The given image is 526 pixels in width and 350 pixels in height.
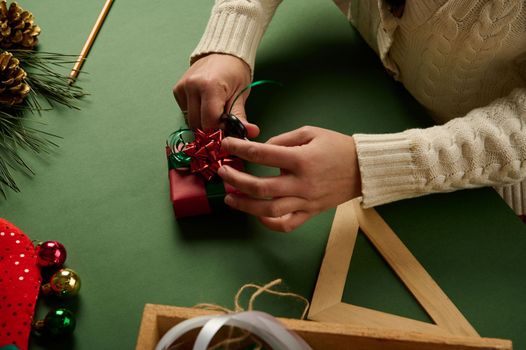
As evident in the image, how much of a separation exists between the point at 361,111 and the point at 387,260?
0.91ft

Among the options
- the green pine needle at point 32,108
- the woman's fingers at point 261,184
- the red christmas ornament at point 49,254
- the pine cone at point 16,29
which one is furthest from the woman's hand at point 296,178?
the pine cone at point 16,29

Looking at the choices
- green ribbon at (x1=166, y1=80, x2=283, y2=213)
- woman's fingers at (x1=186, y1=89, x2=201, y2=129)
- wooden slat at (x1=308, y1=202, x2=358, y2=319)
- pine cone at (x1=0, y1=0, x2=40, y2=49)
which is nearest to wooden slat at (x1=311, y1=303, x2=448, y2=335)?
wooden slat at (x1=308, y1=202, x2=358, y2=319)

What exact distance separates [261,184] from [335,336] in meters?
0.24

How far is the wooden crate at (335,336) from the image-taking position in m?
0.54

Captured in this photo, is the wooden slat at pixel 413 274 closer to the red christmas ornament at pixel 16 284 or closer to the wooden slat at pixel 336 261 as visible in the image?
the wooden slat at pixel 336 261

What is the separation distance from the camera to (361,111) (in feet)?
2.90

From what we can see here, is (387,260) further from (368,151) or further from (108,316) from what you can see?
(108,316)

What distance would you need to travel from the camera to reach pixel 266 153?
712 millimetres

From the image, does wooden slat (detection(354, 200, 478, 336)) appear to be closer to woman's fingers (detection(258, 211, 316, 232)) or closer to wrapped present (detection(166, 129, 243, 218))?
woman's fingers (detection(258, 211, 316, 232))

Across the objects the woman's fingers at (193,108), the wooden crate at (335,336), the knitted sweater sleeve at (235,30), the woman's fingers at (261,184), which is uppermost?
the knitted sweater sleeve at (235,30)

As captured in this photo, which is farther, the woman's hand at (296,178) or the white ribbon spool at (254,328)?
the woman's hand at (296,178)

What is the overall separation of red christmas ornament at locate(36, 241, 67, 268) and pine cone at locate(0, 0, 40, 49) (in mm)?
455

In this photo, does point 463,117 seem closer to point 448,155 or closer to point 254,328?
point 448,155

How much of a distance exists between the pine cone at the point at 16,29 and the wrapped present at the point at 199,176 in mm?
434
